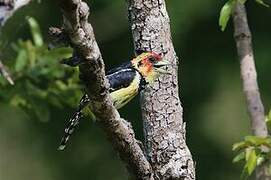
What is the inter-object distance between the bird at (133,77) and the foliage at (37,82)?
1.44m

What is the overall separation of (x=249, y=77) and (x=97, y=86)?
1421 millimetres

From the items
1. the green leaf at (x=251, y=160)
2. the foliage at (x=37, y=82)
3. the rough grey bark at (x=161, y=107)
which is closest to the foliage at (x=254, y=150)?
the green leaf at (x=251, y=160)

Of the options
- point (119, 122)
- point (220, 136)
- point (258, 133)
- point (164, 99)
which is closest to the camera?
point (119, 122)

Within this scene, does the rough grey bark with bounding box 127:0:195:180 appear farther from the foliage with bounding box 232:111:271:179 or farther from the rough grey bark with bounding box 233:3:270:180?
the rough grey bark with bounding box 233:3:270:180

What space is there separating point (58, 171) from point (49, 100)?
353 cm

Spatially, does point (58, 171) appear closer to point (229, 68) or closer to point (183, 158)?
point (229, 68)

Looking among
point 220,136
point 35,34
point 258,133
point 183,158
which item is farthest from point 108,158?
point 183,158

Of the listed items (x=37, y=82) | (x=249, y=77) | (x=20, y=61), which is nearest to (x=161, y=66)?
(x=249, y=77)

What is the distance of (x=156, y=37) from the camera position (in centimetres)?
307

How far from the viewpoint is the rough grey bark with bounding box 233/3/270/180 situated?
3.77 m

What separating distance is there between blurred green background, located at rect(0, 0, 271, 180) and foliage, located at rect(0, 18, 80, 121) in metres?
2.44

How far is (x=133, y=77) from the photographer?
3084mm

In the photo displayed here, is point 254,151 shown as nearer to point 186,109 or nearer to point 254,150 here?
A: point 254,150

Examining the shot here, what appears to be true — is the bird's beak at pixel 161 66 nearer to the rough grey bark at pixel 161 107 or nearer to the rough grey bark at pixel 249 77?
the rough grey bark at pixel 161 107
